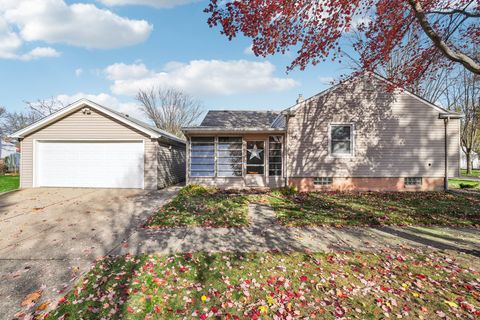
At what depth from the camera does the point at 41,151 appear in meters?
11.3

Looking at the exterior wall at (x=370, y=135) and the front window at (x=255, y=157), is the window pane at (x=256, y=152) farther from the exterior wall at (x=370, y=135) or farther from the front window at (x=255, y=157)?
the exterior wall at (x=370, y=135)

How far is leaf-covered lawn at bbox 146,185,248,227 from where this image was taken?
235 inches

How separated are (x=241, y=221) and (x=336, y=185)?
23.2ft

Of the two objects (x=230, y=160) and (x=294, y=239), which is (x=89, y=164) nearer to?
(x=230, y=160)

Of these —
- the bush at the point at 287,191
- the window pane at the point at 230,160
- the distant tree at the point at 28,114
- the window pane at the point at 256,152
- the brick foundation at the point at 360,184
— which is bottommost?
the bush at the point at 287,191

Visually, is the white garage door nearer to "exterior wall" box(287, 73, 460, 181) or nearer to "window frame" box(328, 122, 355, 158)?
"exterior wall" box(287, 73, 460, 181)

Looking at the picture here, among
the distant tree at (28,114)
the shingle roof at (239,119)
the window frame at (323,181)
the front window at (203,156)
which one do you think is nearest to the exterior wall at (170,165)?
the front window at (203,156)

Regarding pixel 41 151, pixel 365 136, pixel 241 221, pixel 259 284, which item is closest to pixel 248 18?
pixel 241 221

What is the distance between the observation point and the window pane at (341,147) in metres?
11.3

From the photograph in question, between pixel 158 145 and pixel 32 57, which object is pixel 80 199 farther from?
pixel 32 57

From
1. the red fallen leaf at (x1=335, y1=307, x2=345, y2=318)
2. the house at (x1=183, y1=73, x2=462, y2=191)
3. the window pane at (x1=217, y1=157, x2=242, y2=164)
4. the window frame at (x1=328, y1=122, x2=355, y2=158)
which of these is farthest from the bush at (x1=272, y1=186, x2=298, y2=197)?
the red fallen leaf at (x1=335, y1=307, x2=345, y2=318)

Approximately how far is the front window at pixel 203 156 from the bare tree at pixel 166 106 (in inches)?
833

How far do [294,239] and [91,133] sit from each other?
1116cm

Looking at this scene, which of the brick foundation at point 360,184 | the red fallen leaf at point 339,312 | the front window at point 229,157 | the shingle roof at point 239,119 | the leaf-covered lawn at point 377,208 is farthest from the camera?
the shingle roof at point 239,119
